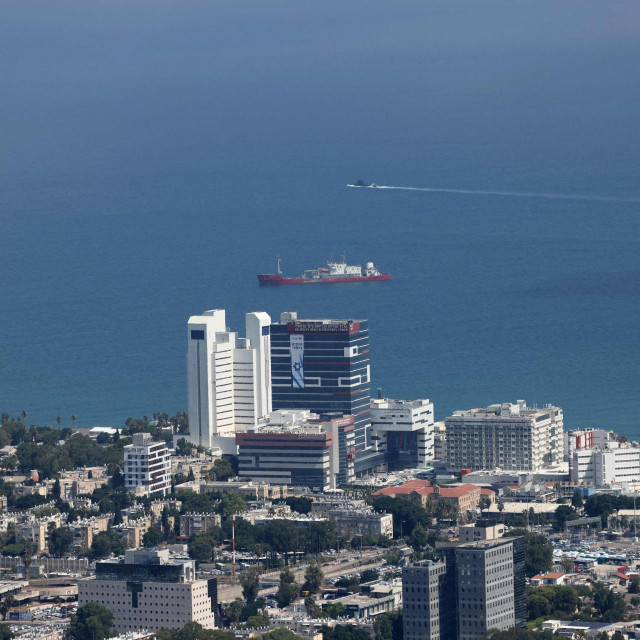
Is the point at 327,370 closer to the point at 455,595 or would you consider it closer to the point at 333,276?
the point at 455,595

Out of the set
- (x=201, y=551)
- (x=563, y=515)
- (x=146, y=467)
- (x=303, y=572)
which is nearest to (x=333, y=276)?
(x=146, y=467)

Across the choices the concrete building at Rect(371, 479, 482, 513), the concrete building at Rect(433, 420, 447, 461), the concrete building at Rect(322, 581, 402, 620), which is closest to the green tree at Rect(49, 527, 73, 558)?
the concrete building at Rect(371, 479, 482, 513)

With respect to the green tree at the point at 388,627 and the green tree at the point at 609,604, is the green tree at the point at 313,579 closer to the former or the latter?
the green tree at the point at 388,627

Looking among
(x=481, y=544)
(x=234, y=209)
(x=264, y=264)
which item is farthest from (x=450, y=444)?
(x=234, y=209)

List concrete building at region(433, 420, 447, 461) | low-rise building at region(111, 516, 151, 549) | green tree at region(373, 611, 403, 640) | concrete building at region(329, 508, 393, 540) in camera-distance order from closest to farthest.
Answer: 1. green tree at region(373, 611, 403, 640)
2. low-rise building at region(111, 516, 151, 549)
3. concrete building at region(329, 508, 393, 540)
4. concrete building at region(433, 420, 447, 461)

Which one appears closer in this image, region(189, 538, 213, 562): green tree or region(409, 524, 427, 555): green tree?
region(189, 538, 213, 562): green tree

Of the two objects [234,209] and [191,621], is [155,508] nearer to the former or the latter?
[191,621]

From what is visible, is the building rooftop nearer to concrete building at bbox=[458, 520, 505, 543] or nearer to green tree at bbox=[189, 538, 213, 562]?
green tree at bbox=[189, 538, 213, 562]
